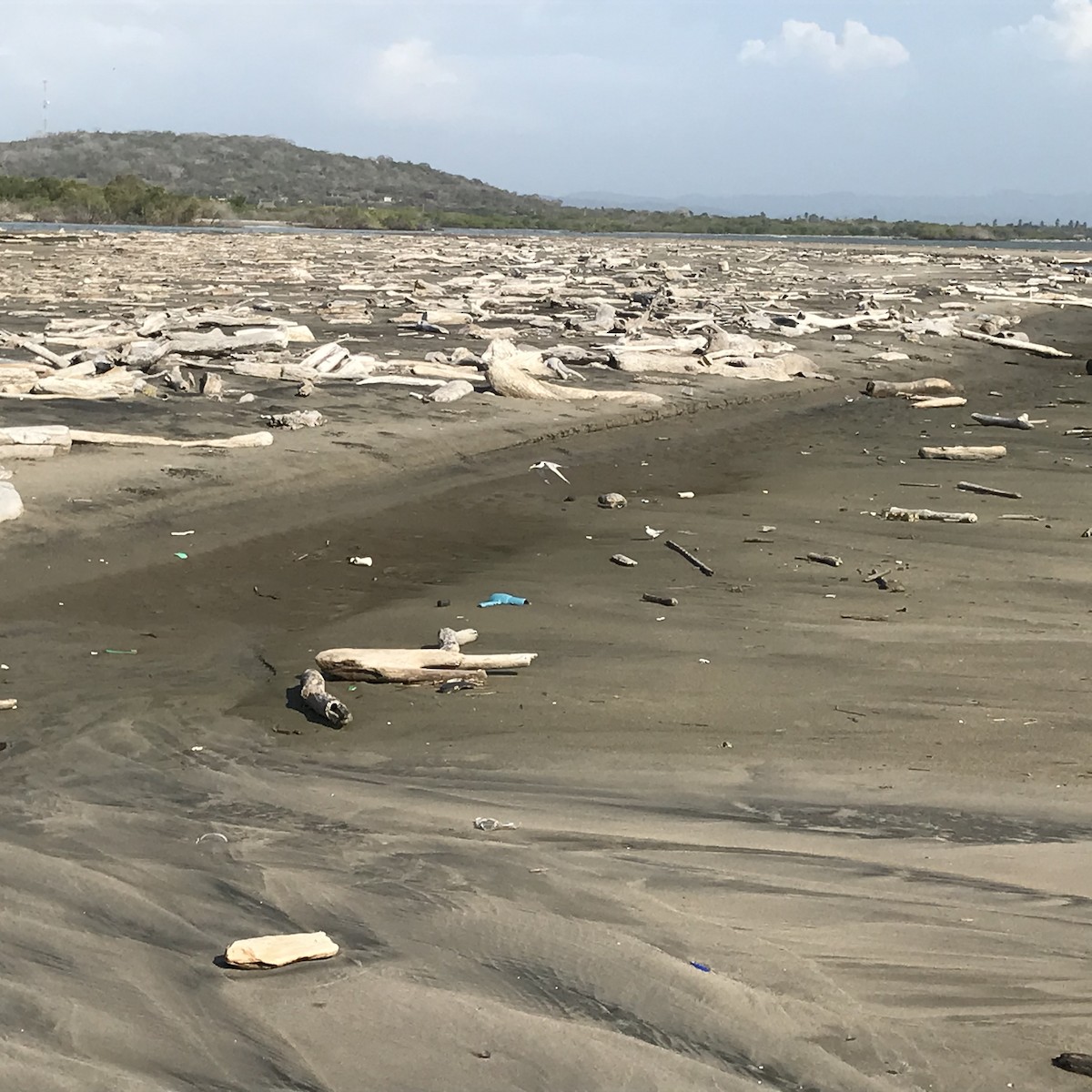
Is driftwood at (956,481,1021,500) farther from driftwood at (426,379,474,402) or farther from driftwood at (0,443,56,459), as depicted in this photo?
driftwood at (0,443,56,459)

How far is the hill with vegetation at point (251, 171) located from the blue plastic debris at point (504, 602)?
397 ft

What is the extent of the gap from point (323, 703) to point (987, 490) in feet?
23.1

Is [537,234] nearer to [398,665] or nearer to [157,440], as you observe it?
[157,440]

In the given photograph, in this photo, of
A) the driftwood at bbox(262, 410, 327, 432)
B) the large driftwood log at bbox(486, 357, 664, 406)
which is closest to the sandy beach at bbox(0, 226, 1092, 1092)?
the driftwood at bbox(262, 410, 327, 432)

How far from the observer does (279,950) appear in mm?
3574

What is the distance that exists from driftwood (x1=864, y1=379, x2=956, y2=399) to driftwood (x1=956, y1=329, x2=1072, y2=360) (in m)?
5.22

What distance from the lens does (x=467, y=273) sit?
3375cm

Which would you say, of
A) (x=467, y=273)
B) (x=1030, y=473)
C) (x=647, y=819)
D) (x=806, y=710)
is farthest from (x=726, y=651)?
(x=467, y=273)

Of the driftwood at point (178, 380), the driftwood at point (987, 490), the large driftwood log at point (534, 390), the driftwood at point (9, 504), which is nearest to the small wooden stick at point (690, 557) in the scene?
the driftwood at point (987, 490)

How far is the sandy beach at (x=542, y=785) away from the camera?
129 inches

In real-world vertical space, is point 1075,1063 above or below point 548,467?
below

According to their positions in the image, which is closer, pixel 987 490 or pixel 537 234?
pixel 987 490

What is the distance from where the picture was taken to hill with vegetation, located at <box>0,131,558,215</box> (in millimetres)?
134625

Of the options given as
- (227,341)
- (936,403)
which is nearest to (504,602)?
(227,341)
